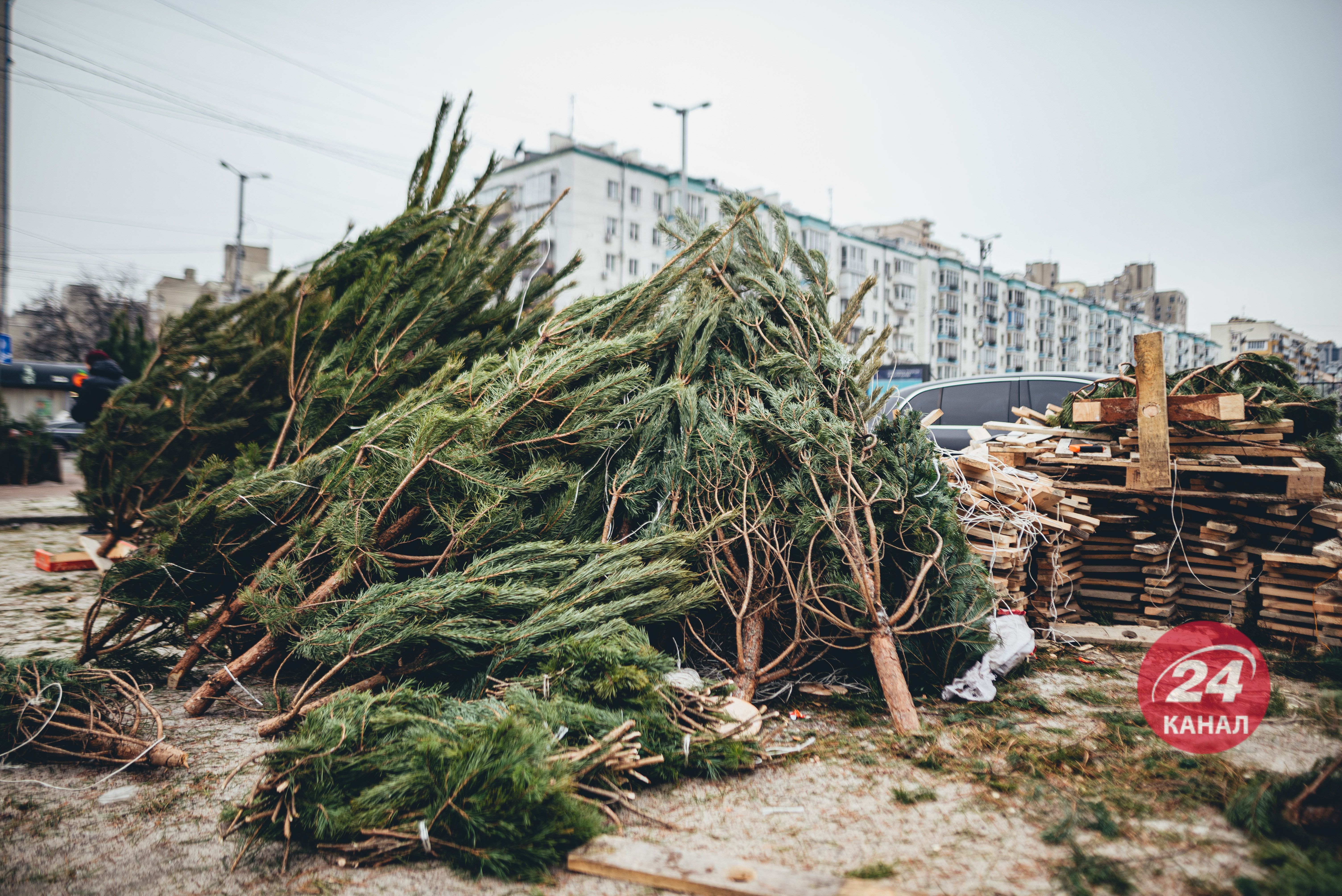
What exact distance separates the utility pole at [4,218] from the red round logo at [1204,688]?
2249cm

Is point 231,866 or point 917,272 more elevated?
point 917,272

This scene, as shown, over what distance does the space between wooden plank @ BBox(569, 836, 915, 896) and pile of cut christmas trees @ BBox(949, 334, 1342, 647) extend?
10.1ft

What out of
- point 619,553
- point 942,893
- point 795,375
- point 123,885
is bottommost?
point 123,885

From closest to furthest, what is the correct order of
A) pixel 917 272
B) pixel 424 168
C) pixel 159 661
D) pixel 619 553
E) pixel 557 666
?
1. pixel 557 666
2. pixel 619 553
3. pixel 159 661
4. pixel 424 168
5. pixel 917 272

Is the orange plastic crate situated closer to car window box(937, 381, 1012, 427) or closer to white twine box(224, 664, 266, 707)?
white twine box(224, 664, 266, 707)

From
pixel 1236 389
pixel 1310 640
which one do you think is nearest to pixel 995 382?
pixel 1236 389

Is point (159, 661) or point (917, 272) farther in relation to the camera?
point (917, 272)

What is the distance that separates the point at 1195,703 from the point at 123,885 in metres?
4.78

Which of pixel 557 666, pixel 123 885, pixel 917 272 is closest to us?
pixel 123 885

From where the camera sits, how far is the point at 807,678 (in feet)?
13.2

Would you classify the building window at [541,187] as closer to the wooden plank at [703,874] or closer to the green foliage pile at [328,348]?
the green foliage pile at [328,348]

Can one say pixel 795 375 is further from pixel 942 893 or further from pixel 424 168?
pixel 424 168

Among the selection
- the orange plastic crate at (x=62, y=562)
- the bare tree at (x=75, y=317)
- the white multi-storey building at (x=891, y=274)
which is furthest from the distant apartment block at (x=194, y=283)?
the orange plastic crate at (x=62, y=562)

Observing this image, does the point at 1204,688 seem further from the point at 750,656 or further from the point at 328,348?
the point at 328,348
